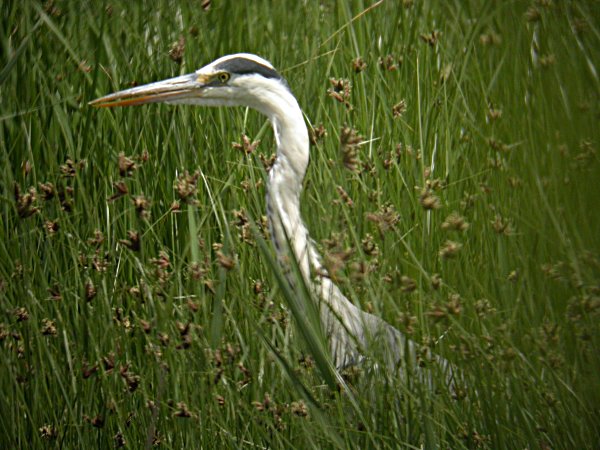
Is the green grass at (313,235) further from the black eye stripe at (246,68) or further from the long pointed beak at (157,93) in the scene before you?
the black eye stripe at (246,68)

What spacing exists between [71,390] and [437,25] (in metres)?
2.02

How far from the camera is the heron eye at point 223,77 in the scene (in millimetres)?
3162

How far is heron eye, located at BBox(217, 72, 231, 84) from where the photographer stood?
3162 mm

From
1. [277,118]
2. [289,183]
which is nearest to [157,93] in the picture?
[277,118]

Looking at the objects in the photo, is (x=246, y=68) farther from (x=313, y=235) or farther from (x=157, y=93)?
(x=313, y=235)

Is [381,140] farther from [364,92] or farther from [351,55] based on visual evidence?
[351,55]

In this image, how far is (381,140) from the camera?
3383 millimetres

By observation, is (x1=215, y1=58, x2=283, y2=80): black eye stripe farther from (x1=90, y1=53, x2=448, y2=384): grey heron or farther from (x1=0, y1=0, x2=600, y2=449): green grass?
(x1=0, y1=0, x2=600, y2=449): green grass

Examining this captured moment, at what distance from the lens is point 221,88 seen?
3.18 meters

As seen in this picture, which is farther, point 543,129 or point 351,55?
point 351,55

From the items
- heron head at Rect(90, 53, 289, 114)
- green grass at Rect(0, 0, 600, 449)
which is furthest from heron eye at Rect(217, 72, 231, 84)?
green grass at Rect(0, 0, 600, 449)

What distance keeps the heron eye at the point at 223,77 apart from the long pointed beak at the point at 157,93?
0.06 metres

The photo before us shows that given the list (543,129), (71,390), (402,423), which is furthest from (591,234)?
(71,390)

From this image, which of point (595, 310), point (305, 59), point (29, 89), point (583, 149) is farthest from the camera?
point (305, 59)
